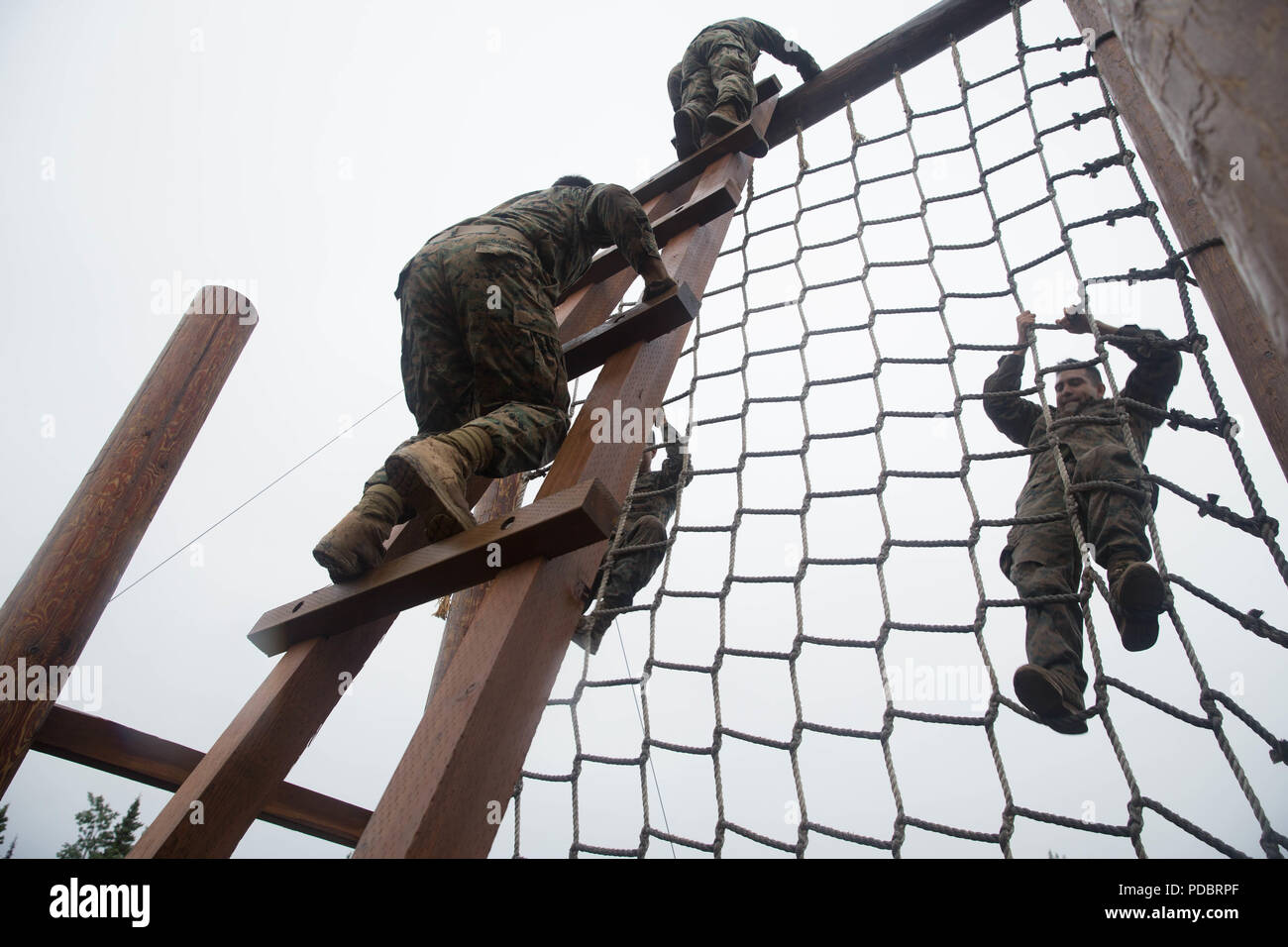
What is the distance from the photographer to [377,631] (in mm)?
1060

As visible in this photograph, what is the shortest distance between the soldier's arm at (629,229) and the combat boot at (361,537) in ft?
1.83

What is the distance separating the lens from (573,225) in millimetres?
1430

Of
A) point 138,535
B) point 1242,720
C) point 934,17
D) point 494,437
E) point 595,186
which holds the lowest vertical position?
point 1242,720

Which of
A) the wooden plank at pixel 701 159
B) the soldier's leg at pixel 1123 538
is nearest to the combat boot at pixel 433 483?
the soldier's leg at pixel 1123 538

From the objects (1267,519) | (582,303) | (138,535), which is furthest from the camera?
(582,303)

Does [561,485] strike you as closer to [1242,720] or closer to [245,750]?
[245,750]

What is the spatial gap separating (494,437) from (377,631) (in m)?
0.32

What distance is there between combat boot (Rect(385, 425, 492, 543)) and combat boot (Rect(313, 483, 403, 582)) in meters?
0.04

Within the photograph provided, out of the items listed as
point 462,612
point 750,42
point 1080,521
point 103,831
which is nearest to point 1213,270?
point 1080,521

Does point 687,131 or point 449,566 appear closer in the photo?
point 449,566

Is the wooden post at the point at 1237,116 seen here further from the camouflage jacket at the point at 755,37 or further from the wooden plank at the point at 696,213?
the camouflage jacket at the point at 755,37

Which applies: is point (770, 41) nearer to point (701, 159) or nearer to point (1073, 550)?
point (701, 159)

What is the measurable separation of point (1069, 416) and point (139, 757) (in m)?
2.00
